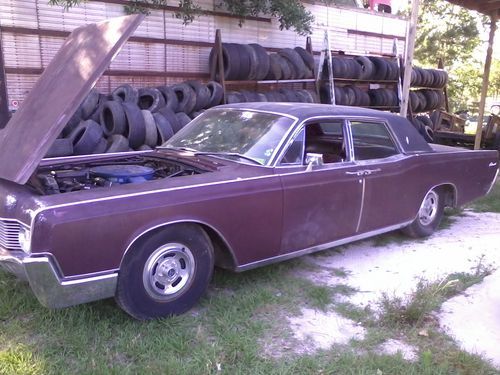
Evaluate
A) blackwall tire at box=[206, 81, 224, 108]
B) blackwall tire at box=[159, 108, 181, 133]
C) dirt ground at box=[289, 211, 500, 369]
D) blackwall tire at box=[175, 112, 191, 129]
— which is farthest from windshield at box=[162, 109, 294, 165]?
blackwall tire at box=[206, 81, 224, 108]

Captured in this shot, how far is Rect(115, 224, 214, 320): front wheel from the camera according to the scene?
3312 millimetres

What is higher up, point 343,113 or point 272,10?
point 272,10

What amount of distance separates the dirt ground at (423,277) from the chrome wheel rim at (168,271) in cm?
84

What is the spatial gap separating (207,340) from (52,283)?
104 cm

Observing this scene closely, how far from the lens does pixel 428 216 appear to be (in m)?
5.73

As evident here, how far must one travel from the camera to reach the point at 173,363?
9.86 ft

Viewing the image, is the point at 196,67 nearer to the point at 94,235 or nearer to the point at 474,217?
the point at 474,217

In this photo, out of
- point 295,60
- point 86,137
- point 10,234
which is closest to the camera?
point 10,234

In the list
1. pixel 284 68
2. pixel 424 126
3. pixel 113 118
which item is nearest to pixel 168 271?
pixel 113 118

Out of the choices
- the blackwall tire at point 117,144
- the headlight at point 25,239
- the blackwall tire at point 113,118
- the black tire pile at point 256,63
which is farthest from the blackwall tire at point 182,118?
the headlight at point 25,239

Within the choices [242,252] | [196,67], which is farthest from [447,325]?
[196,67]

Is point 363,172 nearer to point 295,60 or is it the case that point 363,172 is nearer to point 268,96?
point 268,96

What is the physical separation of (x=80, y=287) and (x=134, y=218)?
1.70 feet

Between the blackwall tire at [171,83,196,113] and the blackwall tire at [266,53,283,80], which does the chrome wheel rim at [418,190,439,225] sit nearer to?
the blackwall tire at [171,83,196,113]
